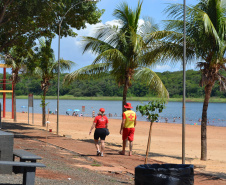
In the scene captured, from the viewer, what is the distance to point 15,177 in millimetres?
7852

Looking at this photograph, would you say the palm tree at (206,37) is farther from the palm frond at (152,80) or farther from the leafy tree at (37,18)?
the leafy tree at (37,18)

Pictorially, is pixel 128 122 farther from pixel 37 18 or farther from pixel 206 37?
pixel 37 18

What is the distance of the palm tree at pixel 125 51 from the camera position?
62.5ft

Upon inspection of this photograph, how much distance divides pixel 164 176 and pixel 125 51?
13847mm

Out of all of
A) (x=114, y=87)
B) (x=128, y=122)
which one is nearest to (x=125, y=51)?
(x=128, y=122)

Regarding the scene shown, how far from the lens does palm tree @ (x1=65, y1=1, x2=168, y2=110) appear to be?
1906cm

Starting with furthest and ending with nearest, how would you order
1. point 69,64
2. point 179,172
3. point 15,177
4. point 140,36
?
point 69,64, point 140,36, point 15,177, point 179,172

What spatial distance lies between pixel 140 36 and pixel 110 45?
66.9 inches

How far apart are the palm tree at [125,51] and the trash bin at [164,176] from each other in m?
12.1

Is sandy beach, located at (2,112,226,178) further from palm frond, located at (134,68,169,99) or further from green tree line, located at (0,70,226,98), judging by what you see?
green tree line, located at (0,70,226,98)

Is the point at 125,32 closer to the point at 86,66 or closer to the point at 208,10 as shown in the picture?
the point at 86,66

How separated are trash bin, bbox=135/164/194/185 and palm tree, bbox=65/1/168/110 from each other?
39.7 feet

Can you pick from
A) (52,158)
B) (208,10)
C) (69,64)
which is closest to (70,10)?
(208,10)

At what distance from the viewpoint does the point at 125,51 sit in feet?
65.5
